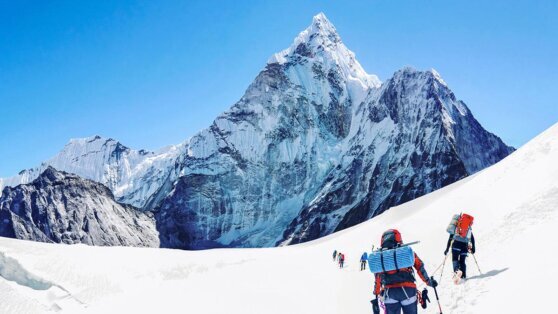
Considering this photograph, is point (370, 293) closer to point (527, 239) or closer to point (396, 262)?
point (527, 239)

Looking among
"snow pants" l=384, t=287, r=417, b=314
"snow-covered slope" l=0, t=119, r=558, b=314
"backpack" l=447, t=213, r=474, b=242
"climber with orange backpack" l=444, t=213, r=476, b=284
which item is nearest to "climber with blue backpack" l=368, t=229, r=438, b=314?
"snow pants" l=384, t=287, r=417, b=314

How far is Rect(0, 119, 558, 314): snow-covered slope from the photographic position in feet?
41.0

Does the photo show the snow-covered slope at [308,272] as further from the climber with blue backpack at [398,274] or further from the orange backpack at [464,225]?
the climber with blue backpack at [398,274]

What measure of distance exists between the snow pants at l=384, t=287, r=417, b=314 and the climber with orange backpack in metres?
4.71

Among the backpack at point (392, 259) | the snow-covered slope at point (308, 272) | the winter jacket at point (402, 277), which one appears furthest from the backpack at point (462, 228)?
the backpack at point (392, 259)

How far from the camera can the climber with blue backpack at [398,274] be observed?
34.6 feet

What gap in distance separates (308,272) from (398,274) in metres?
21.3

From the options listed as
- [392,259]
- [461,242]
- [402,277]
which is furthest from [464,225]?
[392,259]

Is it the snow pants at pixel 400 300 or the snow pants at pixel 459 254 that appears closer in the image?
the snow pants at pixel 400 300

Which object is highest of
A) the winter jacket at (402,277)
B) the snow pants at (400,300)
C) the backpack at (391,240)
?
the backpack at (391,240)

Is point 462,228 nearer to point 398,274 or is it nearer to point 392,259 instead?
point 398,274

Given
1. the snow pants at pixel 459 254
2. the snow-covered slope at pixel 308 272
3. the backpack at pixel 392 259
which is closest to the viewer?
the backpack at pixel 392 259

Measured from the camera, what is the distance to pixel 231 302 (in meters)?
23.0

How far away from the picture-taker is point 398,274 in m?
10.7
